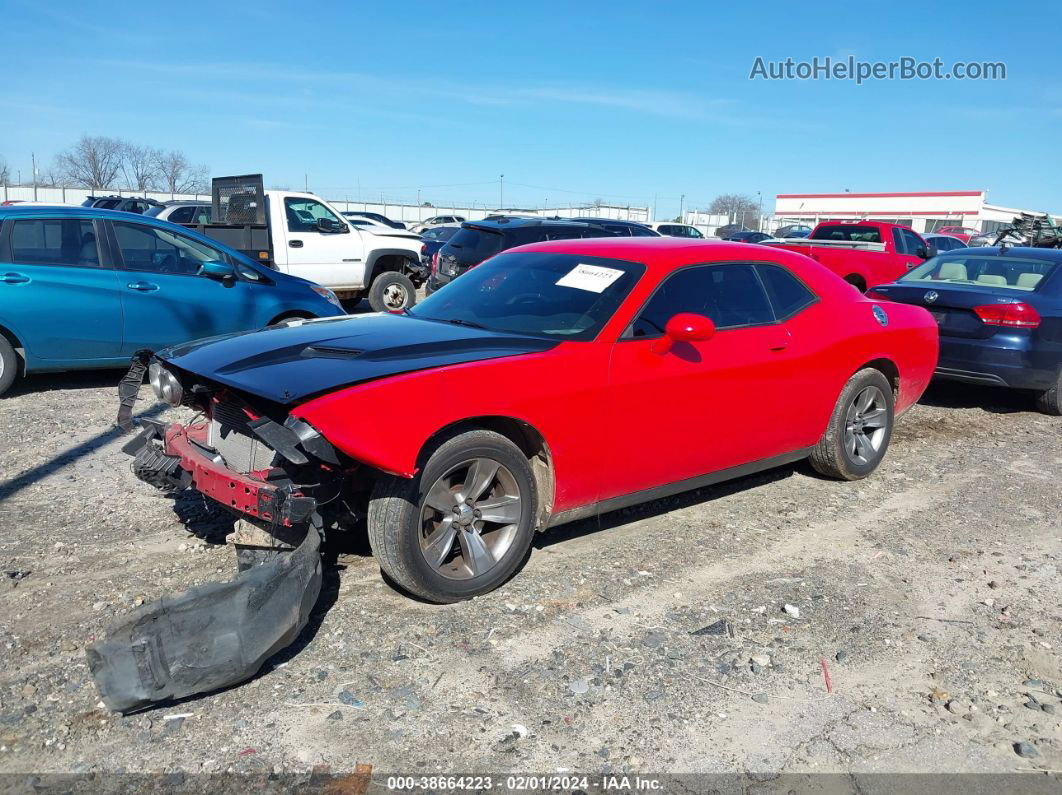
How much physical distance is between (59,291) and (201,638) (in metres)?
5.54

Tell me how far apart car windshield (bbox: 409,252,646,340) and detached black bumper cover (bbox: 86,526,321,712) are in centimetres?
191

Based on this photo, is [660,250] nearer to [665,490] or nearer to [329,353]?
[665,490]

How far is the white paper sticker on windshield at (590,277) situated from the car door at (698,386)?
0.87ft

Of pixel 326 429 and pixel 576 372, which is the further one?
pixel 576 372

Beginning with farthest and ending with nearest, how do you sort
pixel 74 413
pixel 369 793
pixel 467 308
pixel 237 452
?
pixel 74 413 → pixel 467 308 → pixel 237 452 → pixel 369 793

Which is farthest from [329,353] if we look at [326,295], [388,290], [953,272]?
[388,290]

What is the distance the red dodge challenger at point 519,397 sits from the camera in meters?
3.71

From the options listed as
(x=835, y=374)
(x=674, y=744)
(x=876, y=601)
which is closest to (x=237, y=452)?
(x=674, y=744)

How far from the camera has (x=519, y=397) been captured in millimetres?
4062

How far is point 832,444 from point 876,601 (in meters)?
1.74

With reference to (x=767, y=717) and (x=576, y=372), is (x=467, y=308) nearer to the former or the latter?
(x=576, y=372)

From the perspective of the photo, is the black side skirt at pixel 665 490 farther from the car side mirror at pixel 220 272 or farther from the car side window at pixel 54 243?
the car side window at pixel 54 243

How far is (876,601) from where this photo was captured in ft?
14.3

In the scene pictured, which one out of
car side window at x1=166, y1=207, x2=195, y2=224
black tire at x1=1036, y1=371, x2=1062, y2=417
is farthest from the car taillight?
car side window at x1=166, y1=207, x2=195, y2=224
